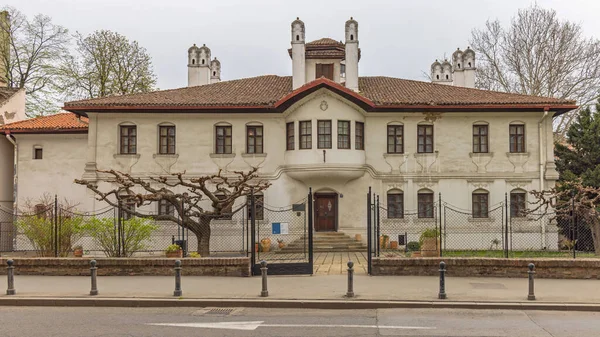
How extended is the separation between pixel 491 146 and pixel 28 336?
23.4 metres

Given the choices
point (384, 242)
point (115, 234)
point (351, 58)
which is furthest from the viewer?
point (351, 58)

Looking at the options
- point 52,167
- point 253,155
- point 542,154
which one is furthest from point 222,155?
point 542,154

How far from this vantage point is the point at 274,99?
27844mm

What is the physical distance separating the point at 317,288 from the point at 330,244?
41.5ft

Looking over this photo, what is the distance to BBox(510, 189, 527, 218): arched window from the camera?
27.7 m

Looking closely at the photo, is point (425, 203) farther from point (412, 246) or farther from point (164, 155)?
point (164, 155)

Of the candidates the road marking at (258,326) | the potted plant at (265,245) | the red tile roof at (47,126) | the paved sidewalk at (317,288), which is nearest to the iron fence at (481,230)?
the potted plant at (265,245)

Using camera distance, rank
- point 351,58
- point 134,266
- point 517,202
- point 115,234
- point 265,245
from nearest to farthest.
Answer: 1. point 134,266
2. point 115,234
3. point 265,245
4. point 517,202
5. point 351,58

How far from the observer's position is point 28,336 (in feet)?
31.3

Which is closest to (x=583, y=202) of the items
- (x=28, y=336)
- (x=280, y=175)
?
(x=280, y=175)

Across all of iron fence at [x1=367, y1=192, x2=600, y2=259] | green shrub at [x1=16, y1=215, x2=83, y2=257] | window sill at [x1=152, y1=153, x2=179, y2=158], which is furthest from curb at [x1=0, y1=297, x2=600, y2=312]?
window sill at [x1=152, y1=153, x2=179, y2=158]

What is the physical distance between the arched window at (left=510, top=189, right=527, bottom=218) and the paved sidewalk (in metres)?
12.6

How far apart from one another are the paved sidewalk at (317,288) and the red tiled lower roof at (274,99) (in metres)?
12.3

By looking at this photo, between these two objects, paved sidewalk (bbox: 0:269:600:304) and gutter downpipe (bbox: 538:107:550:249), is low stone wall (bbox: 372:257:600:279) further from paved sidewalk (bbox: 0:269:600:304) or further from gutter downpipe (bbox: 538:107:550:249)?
gutter downpipe (bbox: 538:107:550:249)
